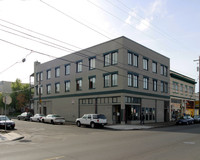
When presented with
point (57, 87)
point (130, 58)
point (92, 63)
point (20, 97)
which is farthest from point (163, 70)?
point (20, 97)

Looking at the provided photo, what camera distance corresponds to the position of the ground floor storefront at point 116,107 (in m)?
31.2

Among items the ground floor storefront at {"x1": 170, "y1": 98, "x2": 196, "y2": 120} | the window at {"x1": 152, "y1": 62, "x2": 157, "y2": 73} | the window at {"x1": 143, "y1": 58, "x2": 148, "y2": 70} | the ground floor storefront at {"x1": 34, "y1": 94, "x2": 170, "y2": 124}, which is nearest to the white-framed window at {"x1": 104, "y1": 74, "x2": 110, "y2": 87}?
the ground floor storefront at {"x1": 34, "y1": 94, "x2": 170, "y2": 124}

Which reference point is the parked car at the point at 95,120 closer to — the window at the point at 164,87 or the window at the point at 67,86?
the window at the point at 67,86

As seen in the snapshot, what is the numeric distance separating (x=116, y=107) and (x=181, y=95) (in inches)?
919

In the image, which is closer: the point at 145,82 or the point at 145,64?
the point at 145,82

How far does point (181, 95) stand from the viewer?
49.3 meters

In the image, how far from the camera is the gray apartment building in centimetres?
3142

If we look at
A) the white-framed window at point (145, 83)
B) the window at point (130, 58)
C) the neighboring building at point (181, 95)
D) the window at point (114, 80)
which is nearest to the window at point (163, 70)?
the neighboring building at point (181, 95)

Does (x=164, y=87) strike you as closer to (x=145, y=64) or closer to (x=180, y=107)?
(x=145, y=64)

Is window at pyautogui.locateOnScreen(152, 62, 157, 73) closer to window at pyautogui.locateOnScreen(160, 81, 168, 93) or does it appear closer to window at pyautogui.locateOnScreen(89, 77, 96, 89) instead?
window at pyautogui.locateOnScreen(160, 81, 168, 93)

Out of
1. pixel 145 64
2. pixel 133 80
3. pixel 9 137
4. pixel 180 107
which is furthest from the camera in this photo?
pixel 180 107

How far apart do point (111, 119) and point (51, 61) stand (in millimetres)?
20027

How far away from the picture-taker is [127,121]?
31312 mm

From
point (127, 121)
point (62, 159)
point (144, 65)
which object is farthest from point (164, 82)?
point (62, 159)
